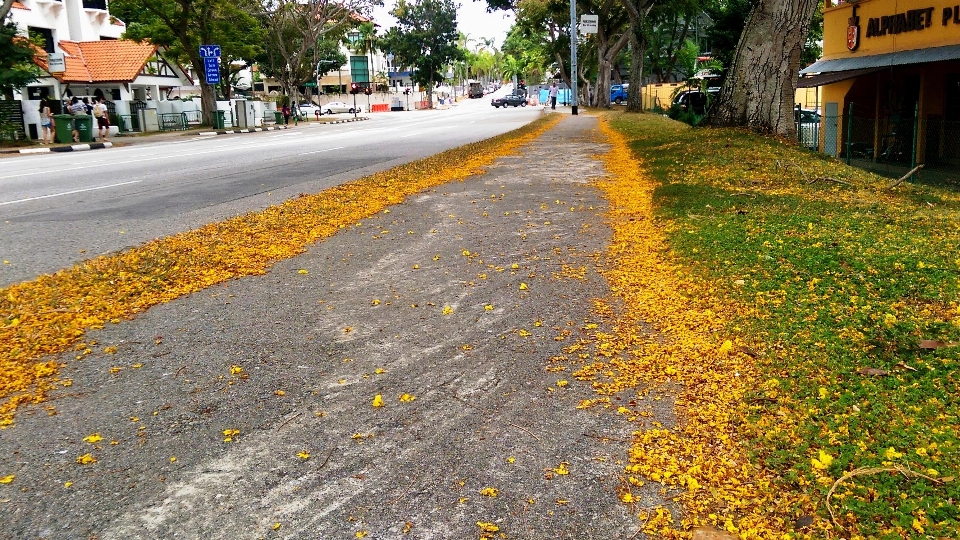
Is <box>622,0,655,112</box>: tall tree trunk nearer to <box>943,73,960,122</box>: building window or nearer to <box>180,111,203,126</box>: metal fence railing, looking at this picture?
<box>943,73,960,122</box>: building window

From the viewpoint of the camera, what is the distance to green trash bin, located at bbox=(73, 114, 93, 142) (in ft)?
98.6

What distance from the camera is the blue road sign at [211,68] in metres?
38.5

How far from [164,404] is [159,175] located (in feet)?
40.4

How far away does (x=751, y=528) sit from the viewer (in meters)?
2.90

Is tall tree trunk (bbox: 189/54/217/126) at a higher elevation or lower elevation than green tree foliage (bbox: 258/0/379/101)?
lower

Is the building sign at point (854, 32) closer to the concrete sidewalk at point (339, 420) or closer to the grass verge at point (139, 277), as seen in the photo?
the grass verge at point (139, 277)

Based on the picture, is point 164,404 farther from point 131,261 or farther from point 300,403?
point 131,261

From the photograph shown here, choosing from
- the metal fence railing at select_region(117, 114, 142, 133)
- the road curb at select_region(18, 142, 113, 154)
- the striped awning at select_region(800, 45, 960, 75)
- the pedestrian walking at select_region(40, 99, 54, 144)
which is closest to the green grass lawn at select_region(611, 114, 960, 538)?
the striped awning at select_region(800, 45, 960, 75)

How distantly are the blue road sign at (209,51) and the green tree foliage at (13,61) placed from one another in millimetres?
9263


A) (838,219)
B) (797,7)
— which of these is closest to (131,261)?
(838,219)

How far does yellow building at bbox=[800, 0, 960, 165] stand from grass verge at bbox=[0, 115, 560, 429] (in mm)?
11385

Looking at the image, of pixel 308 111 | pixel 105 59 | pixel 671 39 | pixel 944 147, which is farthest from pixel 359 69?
pixel 944 147

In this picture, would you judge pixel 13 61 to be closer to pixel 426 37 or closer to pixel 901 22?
pixel 901 22

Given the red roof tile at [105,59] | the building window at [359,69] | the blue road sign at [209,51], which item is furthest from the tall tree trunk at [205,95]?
the building window at [359,69]
